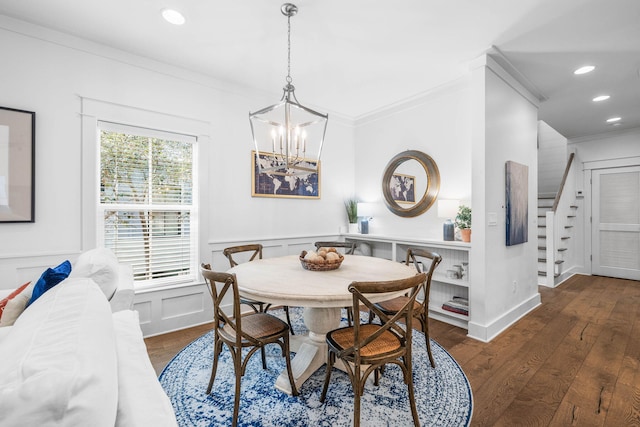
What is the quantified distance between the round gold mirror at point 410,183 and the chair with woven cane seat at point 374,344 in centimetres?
225

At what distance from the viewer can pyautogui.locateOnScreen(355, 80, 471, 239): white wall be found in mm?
3441

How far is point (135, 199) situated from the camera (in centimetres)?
285

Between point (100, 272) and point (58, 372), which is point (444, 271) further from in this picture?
point (58, 372)

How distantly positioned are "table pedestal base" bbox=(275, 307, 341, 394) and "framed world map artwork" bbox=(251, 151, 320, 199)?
1.59 meters

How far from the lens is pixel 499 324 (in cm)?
301

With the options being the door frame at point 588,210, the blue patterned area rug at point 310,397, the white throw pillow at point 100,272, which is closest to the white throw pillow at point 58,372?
the white throw pillow at point 100,272

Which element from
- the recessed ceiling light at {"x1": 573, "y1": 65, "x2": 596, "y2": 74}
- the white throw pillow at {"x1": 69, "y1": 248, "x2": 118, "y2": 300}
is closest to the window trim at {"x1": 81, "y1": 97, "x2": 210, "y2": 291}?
the white throw pillow at {"x1": 69, "y1": 248, "x2": 118, "y2": 300}

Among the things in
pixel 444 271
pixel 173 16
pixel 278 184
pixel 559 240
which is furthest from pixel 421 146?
pixel 559 240

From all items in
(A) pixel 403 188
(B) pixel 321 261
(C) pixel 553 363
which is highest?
(A) pixel 403 188

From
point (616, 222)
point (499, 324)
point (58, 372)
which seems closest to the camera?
point (58, 372)

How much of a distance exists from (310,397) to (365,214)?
287 centimetres

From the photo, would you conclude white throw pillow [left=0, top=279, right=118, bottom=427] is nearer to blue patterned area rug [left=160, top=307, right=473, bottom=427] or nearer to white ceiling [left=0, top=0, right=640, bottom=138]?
blue patterned area rug [left=160, top=307, right=473, bottom=427]

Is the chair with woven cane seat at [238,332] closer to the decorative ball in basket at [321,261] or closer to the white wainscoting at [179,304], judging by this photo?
the decorative ball in basket at [321,261]

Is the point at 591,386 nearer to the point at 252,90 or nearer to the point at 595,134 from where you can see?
the point at 252,90
